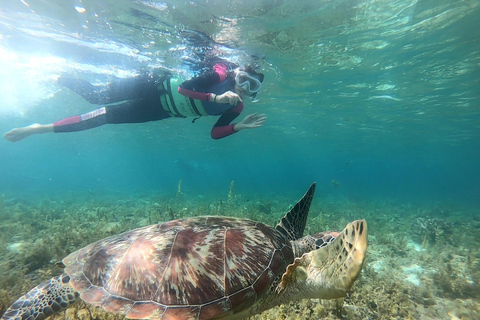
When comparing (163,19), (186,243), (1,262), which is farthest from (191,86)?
(1,262)

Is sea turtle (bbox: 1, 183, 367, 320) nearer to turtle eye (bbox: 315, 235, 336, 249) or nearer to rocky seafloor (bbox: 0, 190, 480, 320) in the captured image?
turtle eye (bbox: 315, 235, 336, 249)

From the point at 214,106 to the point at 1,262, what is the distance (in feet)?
19.9

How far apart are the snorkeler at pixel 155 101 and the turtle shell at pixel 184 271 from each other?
3133 mm

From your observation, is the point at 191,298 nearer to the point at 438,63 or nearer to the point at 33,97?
the point at 438,63

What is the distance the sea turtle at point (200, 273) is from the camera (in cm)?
215

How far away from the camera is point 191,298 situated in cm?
226

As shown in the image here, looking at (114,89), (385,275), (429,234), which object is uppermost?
(114,89)

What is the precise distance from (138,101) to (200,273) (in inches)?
205

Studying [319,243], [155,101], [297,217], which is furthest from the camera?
[155,101]

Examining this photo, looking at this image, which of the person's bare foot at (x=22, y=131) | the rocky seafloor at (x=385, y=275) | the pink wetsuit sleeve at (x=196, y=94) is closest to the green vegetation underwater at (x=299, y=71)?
the rocky seafloor at (x=385, y=275)

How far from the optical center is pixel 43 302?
2705 millimetres

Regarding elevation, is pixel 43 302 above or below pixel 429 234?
above

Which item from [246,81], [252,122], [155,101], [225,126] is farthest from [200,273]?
[155,101]

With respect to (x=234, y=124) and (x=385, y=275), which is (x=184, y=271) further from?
(x=385, y=275)
